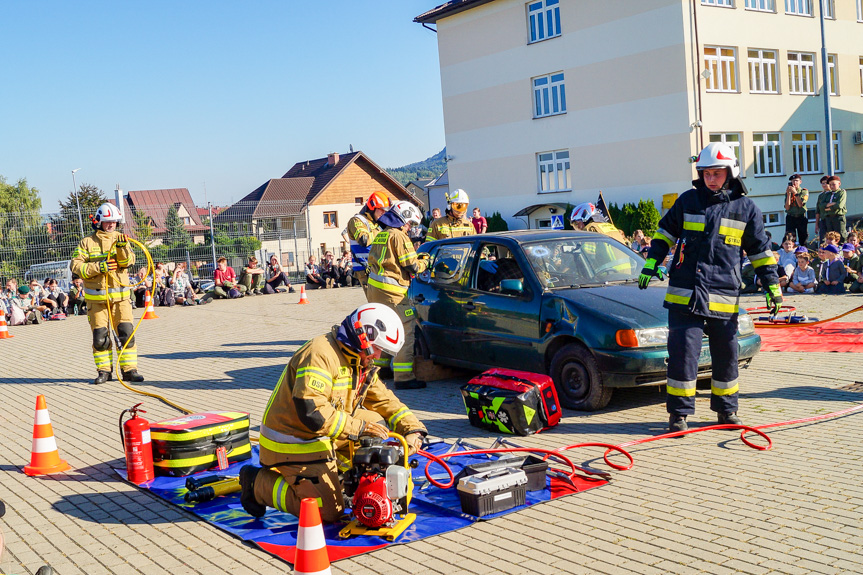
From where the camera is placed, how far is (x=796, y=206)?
19672mm

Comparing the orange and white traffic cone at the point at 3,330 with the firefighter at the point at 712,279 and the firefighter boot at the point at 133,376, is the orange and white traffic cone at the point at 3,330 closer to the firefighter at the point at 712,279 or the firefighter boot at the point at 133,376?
the firefighter boot at the point at 133,376

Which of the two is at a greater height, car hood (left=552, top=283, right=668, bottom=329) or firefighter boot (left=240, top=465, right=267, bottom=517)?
car hood (left=552, top=283, right=668, bottom=329)

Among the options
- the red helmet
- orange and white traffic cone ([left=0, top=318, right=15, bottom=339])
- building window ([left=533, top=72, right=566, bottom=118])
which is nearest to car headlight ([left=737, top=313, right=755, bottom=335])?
the red helmet

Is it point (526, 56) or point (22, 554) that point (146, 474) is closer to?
point (22, 554)

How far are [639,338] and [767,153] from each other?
90.8 feet

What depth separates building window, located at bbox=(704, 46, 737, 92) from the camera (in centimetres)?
2972

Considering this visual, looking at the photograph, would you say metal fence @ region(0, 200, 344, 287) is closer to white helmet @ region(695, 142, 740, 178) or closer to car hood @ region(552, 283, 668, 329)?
car hood @ region(552, 283, 668, 329)

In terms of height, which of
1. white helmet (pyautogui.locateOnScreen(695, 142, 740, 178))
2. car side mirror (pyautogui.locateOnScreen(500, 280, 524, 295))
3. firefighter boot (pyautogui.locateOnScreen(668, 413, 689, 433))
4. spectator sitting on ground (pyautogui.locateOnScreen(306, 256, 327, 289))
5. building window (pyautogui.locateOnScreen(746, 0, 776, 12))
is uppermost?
building window (pyautogui.locateOnScreen(746, 0, 776, 12))

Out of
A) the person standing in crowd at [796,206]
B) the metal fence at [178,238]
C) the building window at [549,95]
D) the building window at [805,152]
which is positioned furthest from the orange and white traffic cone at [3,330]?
the building window at [805,152]

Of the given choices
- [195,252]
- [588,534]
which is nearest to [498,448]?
[588,534]

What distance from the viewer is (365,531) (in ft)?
16.1

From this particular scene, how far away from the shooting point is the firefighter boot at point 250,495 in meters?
5.25

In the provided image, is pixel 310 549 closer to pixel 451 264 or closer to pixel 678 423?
pixel 678 423

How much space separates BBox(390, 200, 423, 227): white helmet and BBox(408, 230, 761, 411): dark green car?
1.81 feet
